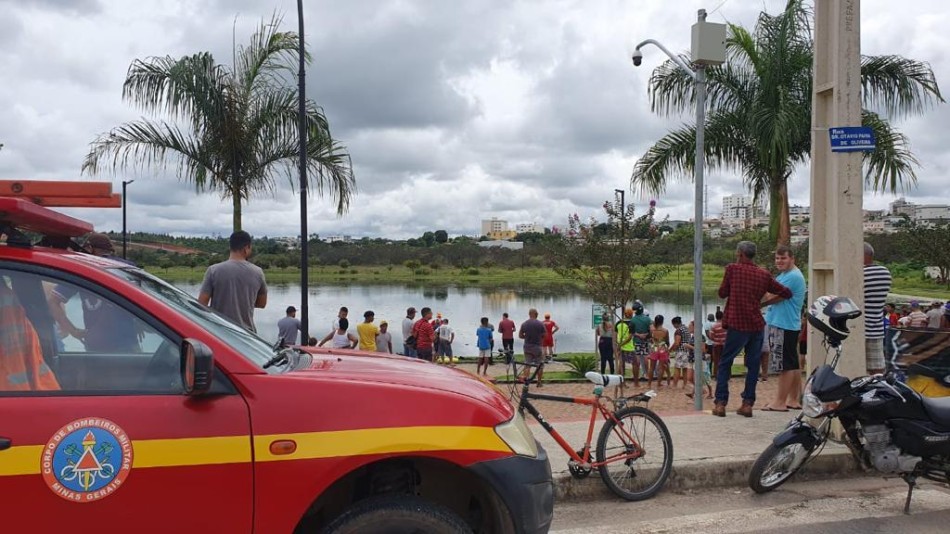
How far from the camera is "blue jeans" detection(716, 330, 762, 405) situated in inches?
288

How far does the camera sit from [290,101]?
1236 centimetres

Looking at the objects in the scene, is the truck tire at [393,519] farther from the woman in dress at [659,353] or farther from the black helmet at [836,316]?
the woman in dress at [659,353]

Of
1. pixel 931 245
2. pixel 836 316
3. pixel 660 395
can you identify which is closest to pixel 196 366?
pixel 836 316

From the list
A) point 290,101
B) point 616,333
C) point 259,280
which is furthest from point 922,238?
point 259,280

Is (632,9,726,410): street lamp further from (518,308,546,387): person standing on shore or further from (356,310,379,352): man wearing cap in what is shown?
(356,310,379,352): man wearing cap

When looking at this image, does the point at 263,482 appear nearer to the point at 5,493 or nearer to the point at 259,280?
the point at 5,493

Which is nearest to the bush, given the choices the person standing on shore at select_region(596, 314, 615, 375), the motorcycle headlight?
the person standing on shore at select_region(596, 314, 615, 375)

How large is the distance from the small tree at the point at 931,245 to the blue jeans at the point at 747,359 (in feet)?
129

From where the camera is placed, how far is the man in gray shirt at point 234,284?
6016 mm

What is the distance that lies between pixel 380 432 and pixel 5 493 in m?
1.30

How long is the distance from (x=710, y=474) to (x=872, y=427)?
48.1 inches

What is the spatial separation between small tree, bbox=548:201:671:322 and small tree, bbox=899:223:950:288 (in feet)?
101

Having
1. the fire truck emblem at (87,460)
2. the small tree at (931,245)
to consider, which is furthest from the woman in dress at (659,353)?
the small tree at (931,245)

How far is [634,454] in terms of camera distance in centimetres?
527
